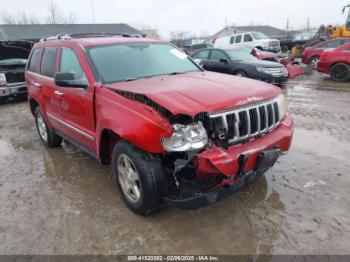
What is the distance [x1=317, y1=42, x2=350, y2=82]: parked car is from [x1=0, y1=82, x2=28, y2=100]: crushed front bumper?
1094cm

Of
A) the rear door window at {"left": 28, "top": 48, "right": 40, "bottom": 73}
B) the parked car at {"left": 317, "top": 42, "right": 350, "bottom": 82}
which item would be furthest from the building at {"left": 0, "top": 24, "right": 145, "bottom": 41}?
the rear door window at {"left": 28, "top": 48, "right": 40, "bottom": 73}

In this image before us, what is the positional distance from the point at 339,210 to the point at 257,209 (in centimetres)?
85

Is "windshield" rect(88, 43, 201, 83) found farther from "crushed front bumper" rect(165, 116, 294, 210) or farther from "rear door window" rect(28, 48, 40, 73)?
"rear door window" rect(28, 48, 40, 73)

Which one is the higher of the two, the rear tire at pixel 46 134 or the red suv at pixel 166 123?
the red suv at pixel 166 123

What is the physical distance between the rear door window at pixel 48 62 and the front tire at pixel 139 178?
2.25 meters

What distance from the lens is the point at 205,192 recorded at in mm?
2969

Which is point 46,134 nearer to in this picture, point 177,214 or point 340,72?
point 177,214

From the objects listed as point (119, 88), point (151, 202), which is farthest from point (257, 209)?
point (119, 88)

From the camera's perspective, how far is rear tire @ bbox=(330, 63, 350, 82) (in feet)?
39.5

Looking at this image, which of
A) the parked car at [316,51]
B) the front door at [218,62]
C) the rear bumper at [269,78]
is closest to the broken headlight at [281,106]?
the rear bumper at [269,78]

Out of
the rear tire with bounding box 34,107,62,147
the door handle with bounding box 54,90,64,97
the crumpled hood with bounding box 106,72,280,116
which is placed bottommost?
the rear tire with bounding box 34,107,62,147

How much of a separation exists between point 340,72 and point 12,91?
1171 centimetres

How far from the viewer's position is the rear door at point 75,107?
153 inches

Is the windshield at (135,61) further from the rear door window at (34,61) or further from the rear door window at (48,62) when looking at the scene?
the rear door window at (34,61)
